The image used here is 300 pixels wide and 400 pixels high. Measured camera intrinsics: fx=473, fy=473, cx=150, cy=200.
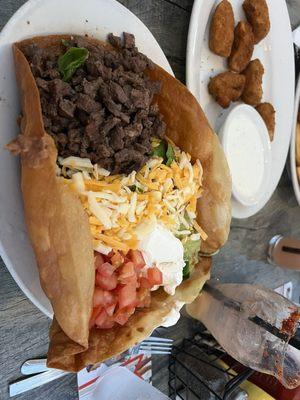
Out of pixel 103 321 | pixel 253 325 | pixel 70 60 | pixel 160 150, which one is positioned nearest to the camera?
pixel 70 60

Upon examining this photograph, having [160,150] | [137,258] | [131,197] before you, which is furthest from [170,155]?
[137,258]

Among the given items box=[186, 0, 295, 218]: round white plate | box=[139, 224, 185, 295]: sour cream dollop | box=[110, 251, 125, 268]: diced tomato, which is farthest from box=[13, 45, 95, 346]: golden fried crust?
box=[186, 0, 295, 218]: round white plate

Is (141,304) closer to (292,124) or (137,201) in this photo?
(137,201)

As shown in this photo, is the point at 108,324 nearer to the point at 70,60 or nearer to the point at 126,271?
the point at 126,271

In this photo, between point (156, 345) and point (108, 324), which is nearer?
point (108, 324)

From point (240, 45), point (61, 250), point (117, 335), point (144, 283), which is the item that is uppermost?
point (240, 45)

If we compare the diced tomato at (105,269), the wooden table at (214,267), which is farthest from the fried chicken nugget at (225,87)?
the diced tomato at (105,269)

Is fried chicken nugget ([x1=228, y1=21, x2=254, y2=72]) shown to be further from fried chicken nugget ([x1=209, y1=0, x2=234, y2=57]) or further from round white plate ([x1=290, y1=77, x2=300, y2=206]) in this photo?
round white plate ([x1=290, y1=77, x2=300, y2=206])
